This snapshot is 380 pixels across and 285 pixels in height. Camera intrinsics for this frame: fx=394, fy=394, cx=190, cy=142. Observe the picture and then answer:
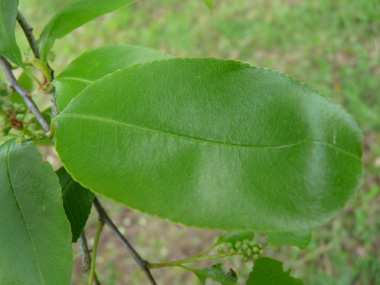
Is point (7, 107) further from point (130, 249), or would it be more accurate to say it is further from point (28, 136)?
point (130, 249)

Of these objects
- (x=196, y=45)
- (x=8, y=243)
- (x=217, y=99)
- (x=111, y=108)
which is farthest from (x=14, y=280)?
(x=196, y=45)

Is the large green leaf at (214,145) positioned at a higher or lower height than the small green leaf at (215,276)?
higher

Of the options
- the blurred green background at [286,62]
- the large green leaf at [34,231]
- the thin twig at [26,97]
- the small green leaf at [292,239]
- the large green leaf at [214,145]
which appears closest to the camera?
the large green leaf at [214,145]

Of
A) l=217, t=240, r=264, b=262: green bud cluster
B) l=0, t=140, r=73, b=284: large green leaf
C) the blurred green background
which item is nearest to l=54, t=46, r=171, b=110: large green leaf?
l=0, t=140, r=73, b=284: large green leaf

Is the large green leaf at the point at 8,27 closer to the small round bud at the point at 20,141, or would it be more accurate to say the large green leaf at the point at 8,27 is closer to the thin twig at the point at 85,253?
the small round bud at the point at 20,141

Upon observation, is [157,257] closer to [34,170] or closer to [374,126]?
[374,126]

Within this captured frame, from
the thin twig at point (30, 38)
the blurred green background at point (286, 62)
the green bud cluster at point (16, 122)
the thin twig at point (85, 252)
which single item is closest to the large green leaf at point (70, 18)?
the thin twig at point (30, 38)
